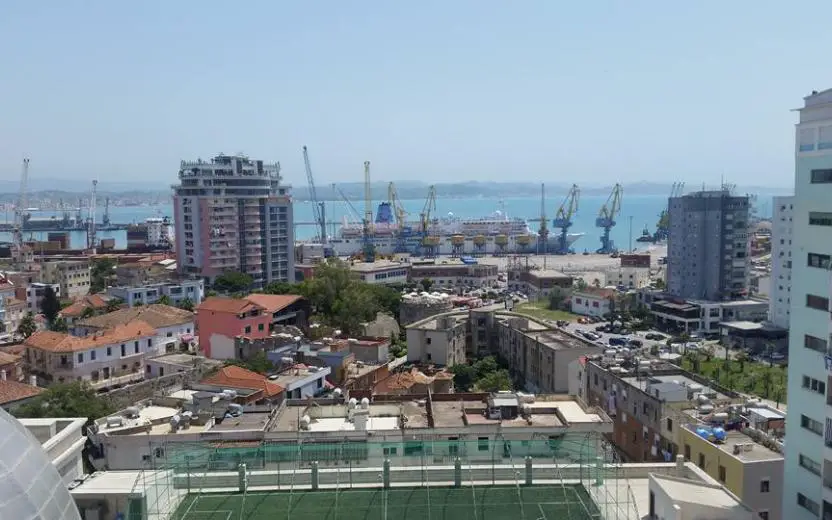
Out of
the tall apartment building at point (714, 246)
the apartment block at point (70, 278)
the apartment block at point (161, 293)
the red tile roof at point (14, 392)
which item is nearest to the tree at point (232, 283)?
the apartment block at point (161, 293)

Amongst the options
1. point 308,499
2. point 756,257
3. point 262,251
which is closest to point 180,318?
point 262,251

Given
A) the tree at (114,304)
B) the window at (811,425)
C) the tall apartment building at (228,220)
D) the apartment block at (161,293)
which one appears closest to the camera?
the window at (811,425)

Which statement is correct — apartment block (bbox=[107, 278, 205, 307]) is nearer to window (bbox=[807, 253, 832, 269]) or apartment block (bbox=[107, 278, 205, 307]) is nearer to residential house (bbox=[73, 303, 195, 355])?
residential house (bbox=[73, 303, 195, 355])

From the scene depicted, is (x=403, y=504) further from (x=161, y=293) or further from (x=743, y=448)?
(x=161, y=293)

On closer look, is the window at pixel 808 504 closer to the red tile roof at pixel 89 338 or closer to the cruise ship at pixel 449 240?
the red tile roof at pixel 89 338

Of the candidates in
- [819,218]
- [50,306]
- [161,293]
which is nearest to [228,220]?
[161,293]

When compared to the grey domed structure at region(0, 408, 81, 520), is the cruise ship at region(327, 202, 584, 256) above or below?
below

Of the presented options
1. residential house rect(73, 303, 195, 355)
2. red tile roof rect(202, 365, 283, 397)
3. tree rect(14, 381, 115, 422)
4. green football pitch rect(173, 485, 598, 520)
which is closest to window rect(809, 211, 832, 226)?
green football pitch rect(173, 485, 598, 520)
